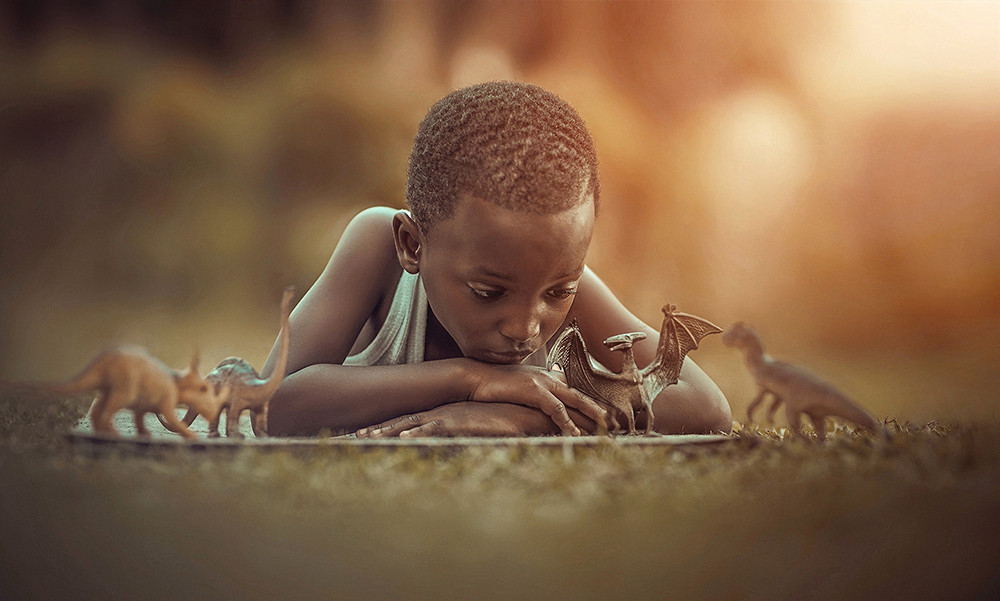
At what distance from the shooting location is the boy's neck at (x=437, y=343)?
2.68 feet

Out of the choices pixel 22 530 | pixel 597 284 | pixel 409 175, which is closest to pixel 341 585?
pixel 22 530

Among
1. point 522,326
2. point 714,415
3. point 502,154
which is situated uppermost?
point 502,154

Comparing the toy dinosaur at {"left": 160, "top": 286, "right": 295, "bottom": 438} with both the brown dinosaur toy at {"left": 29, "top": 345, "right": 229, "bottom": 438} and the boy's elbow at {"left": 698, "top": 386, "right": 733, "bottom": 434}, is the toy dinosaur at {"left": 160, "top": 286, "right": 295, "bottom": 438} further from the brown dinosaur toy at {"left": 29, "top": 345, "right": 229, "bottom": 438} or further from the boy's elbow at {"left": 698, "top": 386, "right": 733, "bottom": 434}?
the boy's elbow at {"left": 698, "top": 386, "right": 733, "bottom": 434}

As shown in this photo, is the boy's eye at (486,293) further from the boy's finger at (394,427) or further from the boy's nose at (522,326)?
the boy's finger at (394,427)

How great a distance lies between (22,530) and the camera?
491mm

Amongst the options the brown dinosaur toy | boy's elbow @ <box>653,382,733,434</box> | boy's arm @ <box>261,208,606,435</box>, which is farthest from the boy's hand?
the brown dinosaur toy

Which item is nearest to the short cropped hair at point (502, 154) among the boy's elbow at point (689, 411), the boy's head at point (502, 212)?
the boy's head at point (502, 212)

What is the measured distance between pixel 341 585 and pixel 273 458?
10cm

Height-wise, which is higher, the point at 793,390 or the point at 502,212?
the point at 502,212

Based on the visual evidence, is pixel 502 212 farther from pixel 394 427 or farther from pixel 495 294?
pixel 394 427

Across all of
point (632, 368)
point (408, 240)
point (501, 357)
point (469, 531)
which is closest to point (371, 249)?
point (408, 240)

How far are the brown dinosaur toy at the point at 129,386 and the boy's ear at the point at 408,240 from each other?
25 cm

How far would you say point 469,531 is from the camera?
17.8 inches

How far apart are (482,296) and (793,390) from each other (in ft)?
0.86
